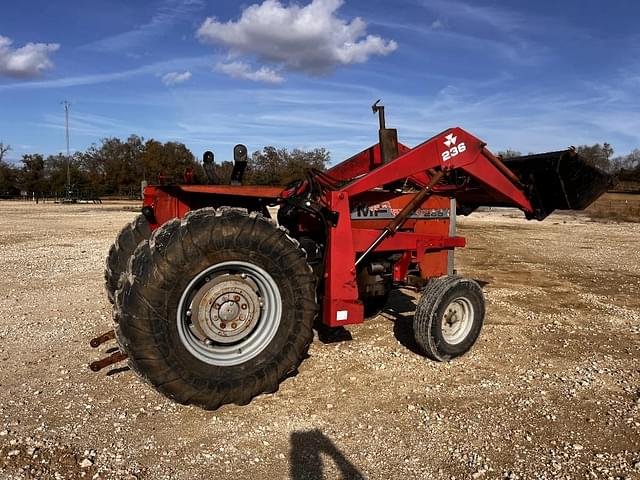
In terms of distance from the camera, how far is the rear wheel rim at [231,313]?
4.07 meters

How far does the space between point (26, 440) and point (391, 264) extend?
387 centimetres

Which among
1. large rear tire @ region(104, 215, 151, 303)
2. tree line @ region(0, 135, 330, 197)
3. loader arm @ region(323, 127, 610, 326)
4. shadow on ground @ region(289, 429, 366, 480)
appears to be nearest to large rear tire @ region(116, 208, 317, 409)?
shadow on ground @ region(289, 429, 366, 480)

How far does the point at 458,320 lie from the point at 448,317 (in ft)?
0.49

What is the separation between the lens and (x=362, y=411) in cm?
425

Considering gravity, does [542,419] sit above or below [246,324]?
below

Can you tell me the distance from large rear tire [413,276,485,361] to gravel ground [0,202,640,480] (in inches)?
7.1

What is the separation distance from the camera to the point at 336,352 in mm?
5664

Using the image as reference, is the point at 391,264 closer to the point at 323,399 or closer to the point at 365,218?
the point at 365,218

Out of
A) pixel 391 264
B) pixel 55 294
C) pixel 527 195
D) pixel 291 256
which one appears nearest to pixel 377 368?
pixel 391 264

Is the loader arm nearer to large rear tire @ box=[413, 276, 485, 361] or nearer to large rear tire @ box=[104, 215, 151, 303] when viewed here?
large rear tire @ box=[413, 276, 485, 361]

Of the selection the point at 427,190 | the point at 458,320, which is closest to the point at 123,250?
the point at 427,190

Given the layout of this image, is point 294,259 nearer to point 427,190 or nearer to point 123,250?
point 427,190

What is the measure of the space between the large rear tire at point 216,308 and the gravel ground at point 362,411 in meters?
0.38

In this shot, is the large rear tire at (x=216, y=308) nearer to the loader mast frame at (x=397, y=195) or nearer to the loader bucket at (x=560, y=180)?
the loader mast frame at (x=397, y=195)
